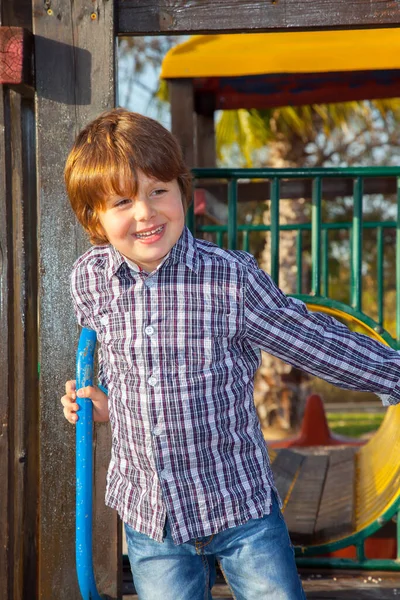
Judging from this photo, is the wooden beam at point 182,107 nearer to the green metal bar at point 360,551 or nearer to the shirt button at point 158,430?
the green metal bar at point 360,551

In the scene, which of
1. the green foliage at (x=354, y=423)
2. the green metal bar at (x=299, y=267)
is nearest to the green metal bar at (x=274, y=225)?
the green metal bar at (x=299, y=267)

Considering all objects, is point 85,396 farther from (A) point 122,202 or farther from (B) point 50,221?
(B) point 50,221

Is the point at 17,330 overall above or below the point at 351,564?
above

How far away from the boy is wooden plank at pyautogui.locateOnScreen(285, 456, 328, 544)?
1.79 m

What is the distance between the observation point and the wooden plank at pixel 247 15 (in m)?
2.64

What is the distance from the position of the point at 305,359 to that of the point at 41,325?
3.59 feet

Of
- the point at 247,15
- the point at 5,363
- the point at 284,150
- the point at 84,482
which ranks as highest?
the point at 284,150

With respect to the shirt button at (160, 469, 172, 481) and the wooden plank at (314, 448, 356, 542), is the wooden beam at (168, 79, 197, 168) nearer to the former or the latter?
the wooden plank at (314, 448, 356, 542)

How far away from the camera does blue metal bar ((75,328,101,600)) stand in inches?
82.7

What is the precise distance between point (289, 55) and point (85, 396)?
3.49 metres

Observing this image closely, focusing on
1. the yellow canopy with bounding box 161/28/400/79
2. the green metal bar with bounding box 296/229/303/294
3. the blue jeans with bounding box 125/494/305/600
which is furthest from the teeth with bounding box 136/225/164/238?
the yellow canopy with bounding box 161/28/400/79

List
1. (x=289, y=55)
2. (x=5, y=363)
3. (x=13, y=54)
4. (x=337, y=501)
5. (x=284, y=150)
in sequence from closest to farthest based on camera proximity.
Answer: (x=13, y=54) < (x=5, y=363) < (x=337, y=501) < (x=289, y=55) < (x=284, y=150)

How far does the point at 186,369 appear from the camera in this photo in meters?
1.96

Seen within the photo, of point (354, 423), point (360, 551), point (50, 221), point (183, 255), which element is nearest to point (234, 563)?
point (183, 255)
